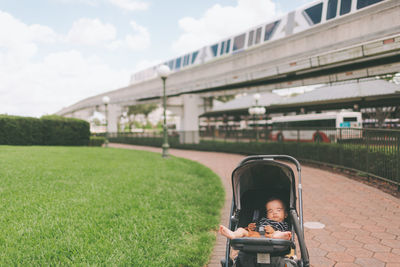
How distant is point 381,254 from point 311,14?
1268cm

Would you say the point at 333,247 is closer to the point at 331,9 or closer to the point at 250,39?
the point at 331,9

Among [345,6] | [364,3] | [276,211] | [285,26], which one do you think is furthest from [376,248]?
[285,26]

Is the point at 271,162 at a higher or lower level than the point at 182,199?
higher

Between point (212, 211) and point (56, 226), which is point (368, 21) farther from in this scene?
point (56, 226)

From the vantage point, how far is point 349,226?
429 centimetres

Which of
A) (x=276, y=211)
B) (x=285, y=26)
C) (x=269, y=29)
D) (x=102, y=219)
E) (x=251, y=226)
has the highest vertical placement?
(x=269, y=29)

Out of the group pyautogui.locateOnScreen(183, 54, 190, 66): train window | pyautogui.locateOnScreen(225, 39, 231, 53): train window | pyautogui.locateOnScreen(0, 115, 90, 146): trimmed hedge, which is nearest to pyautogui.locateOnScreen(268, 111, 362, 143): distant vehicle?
pyautogui.locateOnScreen(225, 39, 231, 53): train window

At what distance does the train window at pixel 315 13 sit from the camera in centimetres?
1271

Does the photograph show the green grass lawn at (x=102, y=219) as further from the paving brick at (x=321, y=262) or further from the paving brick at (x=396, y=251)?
the paving brick at (x=396, y=251)

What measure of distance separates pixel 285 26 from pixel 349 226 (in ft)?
41.9

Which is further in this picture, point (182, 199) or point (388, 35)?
point (388, 35)

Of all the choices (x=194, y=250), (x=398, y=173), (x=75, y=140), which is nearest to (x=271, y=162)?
(x=194, y=250)

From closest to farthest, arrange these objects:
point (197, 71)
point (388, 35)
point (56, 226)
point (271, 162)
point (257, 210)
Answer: point (271, 162), point (257, 210), point (56, 226), point (388, 35), point (197, 71)

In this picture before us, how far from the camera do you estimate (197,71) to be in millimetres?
20953
